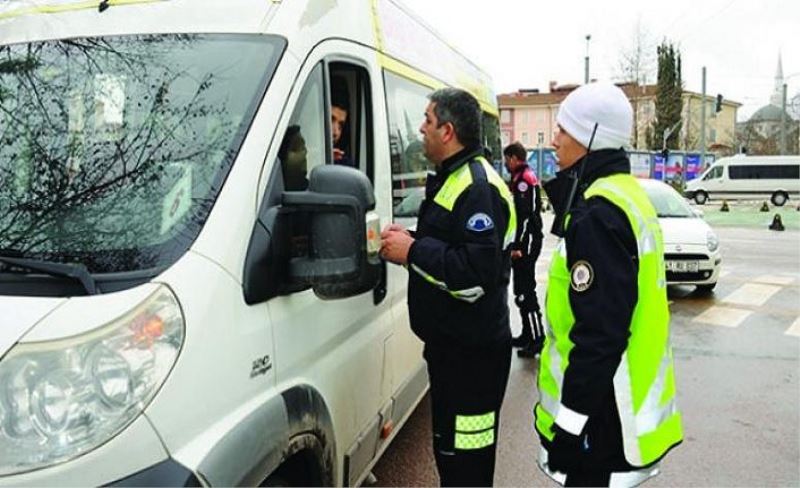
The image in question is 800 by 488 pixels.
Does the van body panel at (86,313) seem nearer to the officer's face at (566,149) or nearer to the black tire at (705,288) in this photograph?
the officer's face at (566,149)

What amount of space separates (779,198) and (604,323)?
1574 inches

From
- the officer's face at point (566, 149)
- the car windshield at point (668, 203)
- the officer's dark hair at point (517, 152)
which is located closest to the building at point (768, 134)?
the car windshield at point (668, 203)

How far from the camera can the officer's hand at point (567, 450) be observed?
2264 millimetres

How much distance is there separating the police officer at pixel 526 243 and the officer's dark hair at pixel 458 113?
11.8 feet

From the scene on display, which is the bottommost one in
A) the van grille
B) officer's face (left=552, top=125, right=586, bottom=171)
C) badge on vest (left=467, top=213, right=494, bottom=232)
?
the van grille

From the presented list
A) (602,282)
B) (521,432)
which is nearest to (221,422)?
(602,282)

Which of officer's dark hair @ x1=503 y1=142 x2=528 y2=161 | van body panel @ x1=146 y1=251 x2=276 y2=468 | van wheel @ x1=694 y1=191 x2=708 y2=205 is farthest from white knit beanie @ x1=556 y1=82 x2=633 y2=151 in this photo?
van wheel @ x1=694 y1=191 x2=708 y2=205

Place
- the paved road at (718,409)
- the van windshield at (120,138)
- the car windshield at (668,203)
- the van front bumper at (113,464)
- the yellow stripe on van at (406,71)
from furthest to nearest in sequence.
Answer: the car windshield at (668,203), the paved road at (718,409), the yellow stripe on van at (406,71), the van windshield at (120,138), the van front bumper at (113,464)

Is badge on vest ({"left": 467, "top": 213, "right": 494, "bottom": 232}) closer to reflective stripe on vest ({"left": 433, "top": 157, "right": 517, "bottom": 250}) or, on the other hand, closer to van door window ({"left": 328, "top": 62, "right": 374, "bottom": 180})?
reflective stripe on vest ({"left": 433, "top": 157, "right": 517, "bottom": 250})

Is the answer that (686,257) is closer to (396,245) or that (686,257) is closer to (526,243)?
(526,243)

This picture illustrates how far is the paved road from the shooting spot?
174 inches

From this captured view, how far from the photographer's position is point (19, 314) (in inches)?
69.2

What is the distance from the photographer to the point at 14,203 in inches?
86.0

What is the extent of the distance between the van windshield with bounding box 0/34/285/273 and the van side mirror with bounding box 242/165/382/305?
0.19 meters
